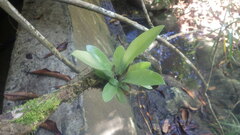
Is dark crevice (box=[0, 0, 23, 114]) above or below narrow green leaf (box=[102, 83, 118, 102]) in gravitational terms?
below

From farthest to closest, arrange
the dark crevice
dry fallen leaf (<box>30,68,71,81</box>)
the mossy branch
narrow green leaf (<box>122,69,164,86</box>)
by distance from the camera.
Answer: the dark crevice
dry fallen leaf (<box>30,68,71,81</box>)
narrow green leaf (<box>122,69,164,86</box>)
the mossy branch

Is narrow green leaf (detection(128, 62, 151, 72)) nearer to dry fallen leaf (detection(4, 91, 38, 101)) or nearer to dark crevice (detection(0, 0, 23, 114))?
dry fallen leaf (detection(4, 91, 38, 101))

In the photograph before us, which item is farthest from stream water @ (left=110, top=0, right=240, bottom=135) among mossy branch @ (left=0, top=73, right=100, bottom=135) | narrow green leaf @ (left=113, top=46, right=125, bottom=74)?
mossy branch @ (left=0, top=73, right=100, bottom=135)

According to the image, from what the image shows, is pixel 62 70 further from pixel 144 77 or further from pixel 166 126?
pixel 166 126

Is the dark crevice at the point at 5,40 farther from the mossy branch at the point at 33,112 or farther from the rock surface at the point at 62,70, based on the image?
the mossy branch at the point at 33,112

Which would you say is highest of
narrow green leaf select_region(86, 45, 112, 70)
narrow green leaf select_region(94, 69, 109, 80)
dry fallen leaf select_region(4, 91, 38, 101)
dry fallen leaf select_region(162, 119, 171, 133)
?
narrow green leaf select_region(86, 45, 112, 70)

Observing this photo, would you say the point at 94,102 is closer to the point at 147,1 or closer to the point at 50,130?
the point at 50,130

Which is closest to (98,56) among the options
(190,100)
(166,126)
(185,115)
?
(166,126)

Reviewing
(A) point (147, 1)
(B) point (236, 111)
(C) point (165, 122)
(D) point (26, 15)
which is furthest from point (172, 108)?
(A) point (147, 1)
